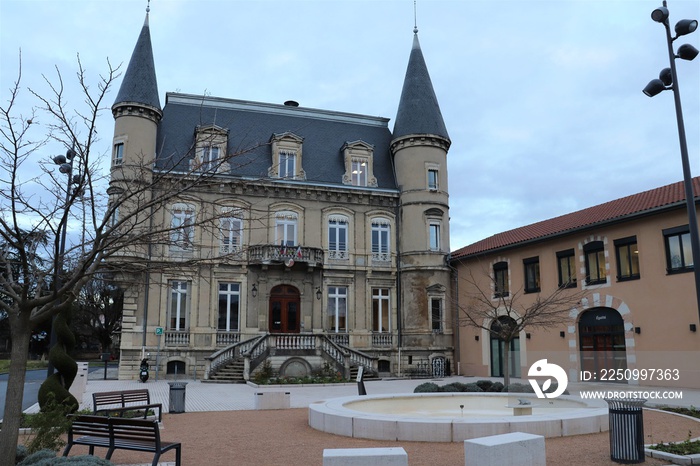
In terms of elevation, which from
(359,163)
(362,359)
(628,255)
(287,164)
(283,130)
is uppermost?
(283,130)

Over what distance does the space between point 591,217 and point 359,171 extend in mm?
13466

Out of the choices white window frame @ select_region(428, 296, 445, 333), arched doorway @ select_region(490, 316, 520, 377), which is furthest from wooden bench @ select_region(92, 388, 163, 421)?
white window frame @ select_region(428, 296, 445, 333)

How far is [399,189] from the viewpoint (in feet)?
114

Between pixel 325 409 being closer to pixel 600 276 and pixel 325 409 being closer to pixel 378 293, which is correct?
pixel 600 276

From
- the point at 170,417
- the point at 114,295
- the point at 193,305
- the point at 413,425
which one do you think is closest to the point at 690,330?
the point at 413,425

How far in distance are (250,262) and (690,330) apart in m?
20.2

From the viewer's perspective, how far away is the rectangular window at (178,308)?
30.1 metres

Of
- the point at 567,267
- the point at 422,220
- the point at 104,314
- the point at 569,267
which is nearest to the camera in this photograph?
the point at 569,267

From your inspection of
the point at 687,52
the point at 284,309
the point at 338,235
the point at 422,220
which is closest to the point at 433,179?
the point at 422,220

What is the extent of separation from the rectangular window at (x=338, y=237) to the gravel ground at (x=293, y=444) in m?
19.4

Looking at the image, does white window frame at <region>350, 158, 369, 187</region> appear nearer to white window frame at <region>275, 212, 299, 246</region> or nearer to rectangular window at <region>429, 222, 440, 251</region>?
white window frame at <region>275, 212, 299, 246</region>

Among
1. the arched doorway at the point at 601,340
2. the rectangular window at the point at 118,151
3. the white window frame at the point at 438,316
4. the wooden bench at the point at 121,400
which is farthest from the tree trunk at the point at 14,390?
the white window frame at the point at 438,316

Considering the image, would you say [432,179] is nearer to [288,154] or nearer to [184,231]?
[288,154]

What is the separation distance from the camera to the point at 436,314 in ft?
111
